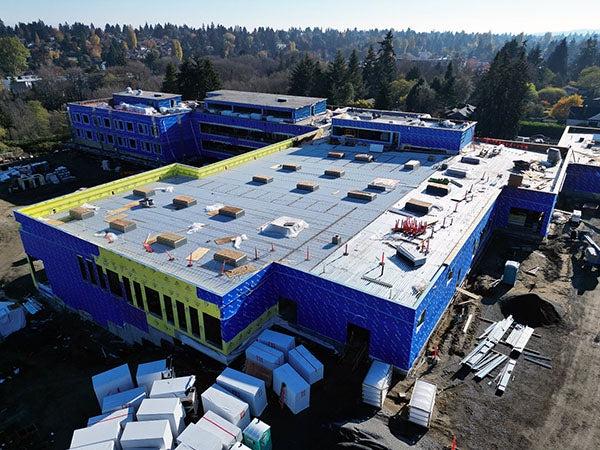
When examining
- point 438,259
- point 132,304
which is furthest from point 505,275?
point 132,304

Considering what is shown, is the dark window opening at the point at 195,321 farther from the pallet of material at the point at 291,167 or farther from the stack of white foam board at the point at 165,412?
the pallet of material at the point at 291,167

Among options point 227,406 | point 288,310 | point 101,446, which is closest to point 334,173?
point 288,310

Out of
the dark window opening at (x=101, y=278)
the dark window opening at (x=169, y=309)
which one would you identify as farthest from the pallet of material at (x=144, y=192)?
the dark window opening at (x=169, y=309)

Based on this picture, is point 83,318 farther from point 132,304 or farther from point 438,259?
point 438,259

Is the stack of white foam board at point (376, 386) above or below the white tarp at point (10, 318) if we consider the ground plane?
above

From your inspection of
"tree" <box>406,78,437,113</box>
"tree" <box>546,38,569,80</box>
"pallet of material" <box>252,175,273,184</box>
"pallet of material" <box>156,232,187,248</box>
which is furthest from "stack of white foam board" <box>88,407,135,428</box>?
"tree" <box>546,38,569,80</box>
